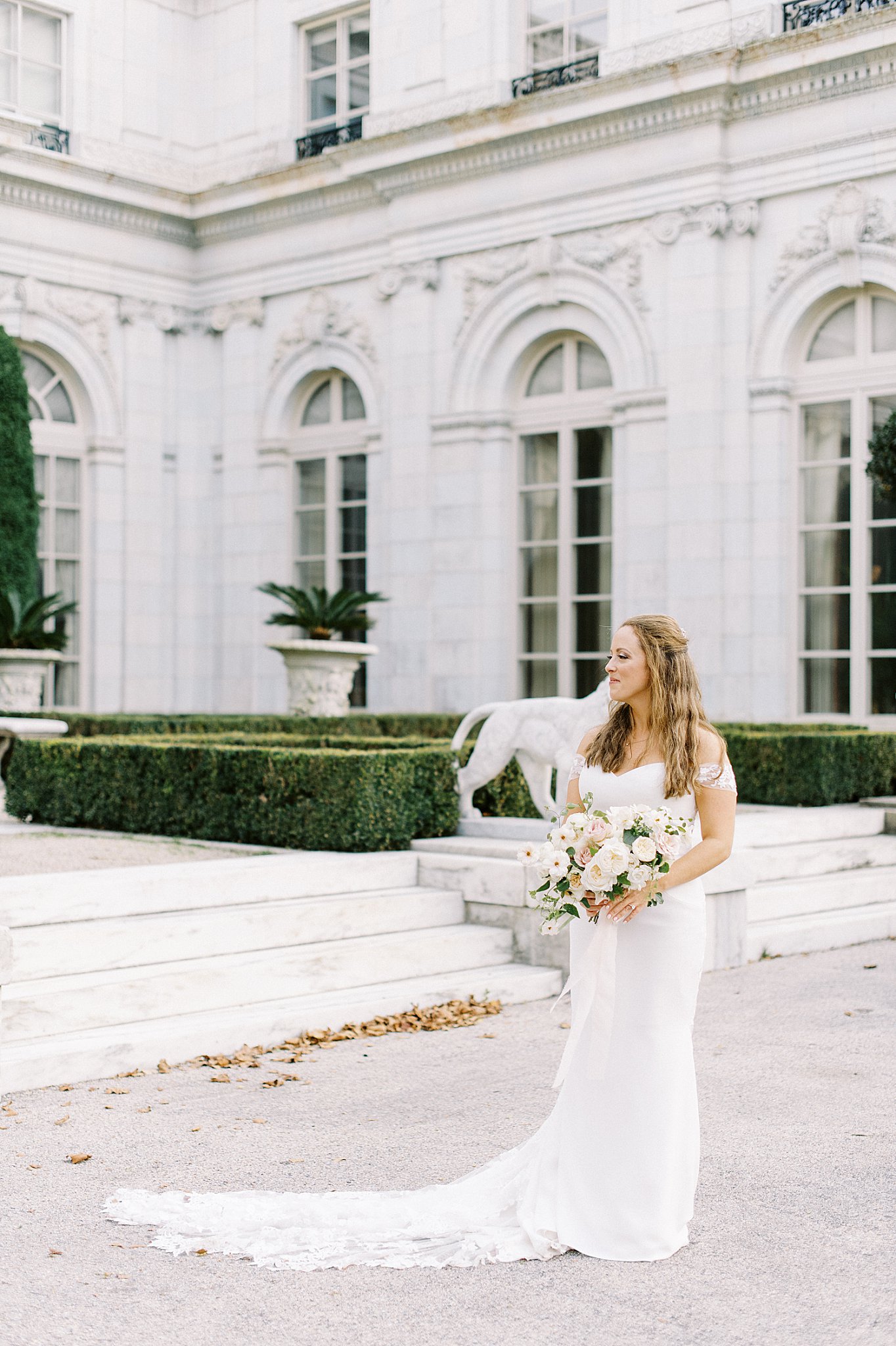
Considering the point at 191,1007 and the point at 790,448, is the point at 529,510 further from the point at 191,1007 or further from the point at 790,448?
the point at 191,1007

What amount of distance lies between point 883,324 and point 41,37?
11708 millimetres

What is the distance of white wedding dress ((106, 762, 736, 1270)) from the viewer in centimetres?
412

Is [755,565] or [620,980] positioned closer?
[620,980]

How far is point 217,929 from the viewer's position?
6.93 m

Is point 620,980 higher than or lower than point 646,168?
lower

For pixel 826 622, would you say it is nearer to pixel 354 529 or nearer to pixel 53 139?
pixel 354 529

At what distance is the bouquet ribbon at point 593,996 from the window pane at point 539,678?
1377 centimetres

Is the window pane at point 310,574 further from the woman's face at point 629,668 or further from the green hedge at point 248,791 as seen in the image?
the woman's face at point 629,668

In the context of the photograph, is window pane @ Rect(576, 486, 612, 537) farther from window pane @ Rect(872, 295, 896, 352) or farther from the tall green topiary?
the tall green topiary

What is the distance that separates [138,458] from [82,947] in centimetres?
1493

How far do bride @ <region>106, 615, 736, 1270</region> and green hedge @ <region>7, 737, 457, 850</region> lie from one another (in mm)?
3974

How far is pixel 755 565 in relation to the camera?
1608cm

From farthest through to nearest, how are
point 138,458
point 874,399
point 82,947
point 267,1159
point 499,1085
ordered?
point 138,458 < point 874,399 < point 82,947 < point 499,1085 < point 267,1159

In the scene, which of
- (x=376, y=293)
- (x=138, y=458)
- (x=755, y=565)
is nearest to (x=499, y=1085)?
(x=755, y=565)
